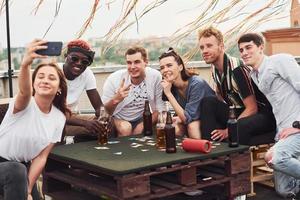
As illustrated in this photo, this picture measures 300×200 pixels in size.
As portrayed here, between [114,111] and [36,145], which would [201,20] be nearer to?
[114,111]

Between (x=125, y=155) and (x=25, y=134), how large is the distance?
631mm

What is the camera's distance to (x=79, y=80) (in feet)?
14.7

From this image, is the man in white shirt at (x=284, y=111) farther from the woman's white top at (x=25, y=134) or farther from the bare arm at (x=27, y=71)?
the bare arm at (x=27, y=71)

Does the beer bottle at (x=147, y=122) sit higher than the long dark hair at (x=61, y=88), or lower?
lower

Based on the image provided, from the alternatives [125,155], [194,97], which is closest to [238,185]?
[125,155]

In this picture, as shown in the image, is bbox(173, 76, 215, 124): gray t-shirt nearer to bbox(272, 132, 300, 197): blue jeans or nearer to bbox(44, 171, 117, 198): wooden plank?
bbox(272, 132, 300, 197): blue jeans

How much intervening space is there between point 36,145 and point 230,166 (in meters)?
1.22

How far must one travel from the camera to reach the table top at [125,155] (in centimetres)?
302

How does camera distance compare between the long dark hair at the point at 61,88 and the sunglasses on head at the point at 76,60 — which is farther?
the sunglasses on head at the point at 76,60

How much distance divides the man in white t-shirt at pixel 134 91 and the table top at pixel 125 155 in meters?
0.62

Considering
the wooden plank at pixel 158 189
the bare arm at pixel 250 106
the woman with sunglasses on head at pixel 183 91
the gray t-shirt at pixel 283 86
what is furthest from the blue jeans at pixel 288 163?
the wooden plank at pixel 158 189

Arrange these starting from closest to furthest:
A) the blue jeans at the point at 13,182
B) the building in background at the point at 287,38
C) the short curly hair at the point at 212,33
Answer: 1. the blue jeans at the point at 13,182
2. the short curly hair at the point at 212,33
3. the building in background at the point at 287,38

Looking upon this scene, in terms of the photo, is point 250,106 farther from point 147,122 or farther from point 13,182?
point 13,182

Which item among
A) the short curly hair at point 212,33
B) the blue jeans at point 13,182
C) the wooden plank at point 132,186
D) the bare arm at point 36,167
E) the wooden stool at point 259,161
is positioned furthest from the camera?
the short curly hair at point 212,33
